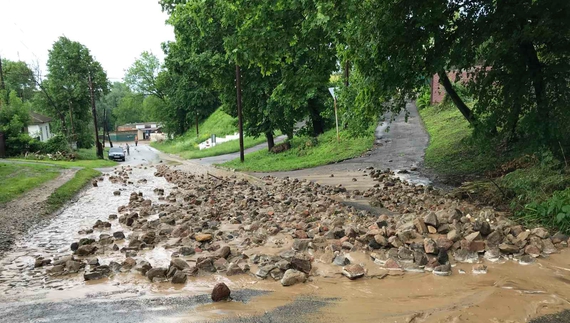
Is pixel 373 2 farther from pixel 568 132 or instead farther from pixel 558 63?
pixel 568 132

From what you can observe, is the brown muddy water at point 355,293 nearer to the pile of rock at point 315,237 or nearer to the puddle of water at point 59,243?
the puddle of water at point 59,243

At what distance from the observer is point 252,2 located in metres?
10.9

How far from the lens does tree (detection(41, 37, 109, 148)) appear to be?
2114 inches

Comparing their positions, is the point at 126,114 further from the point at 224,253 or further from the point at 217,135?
the point at 224,253

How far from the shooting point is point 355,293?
4.91 meters

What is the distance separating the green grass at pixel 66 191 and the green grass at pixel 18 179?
3.46 feet

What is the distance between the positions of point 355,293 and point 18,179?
1780 centimetres

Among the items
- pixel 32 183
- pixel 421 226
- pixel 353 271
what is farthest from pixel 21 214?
pixel 421 226

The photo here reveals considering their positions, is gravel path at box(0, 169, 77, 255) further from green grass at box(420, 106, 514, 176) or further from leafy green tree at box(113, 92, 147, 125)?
leafy green tree at box(113, 92, 147, 125)

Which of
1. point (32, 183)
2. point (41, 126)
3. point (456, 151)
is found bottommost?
point (32, 183)

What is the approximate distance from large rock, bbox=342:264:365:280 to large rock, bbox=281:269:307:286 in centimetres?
58

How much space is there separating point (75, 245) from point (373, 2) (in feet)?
28.1

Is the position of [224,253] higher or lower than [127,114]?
lower

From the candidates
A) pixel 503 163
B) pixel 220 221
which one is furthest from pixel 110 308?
pixel 503 163
